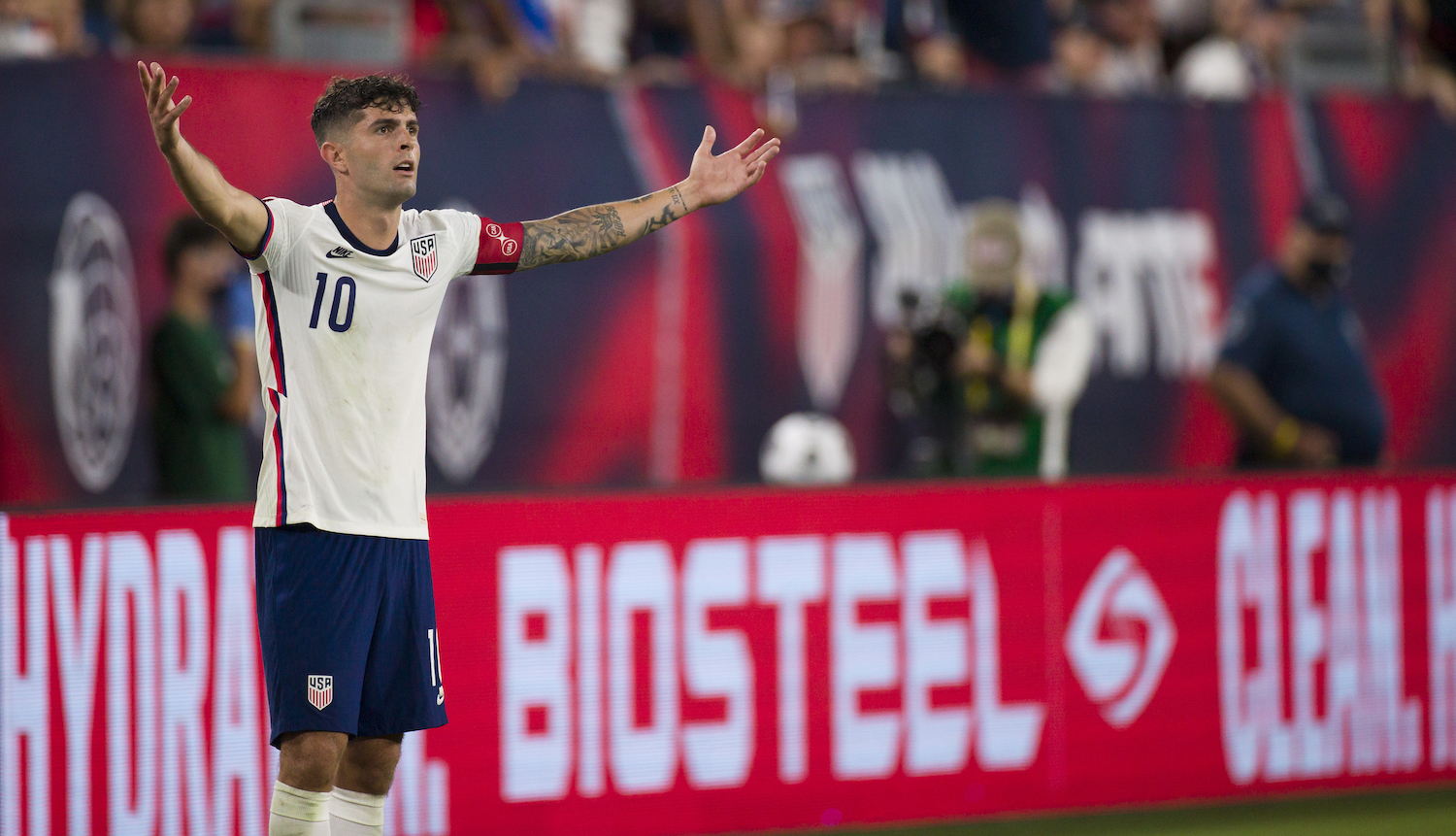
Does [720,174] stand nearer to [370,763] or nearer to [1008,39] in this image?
[370,763]

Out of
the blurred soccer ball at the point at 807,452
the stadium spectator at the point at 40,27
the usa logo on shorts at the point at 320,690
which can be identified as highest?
the stadium spectator at the point at 40,27

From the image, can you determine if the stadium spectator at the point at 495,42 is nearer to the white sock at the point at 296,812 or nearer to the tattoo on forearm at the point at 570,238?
the tattoo on forearm at the point at 570,238

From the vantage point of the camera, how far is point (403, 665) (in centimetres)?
433

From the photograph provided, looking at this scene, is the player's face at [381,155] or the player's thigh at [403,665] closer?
the player's face at [381,155]

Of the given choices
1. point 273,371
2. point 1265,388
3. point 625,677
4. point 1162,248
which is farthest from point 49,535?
point 1162,248

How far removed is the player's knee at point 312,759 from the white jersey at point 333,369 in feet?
1.60

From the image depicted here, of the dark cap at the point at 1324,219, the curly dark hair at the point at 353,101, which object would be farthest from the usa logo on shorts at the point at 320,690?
the dark cap at the point at 1324,219

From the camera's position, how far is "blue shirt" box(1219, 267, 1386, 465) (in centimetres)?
824

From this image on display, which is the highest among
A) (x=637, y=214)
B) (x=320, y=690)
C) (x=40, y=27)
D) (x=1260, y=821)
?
(x=40, y=27)

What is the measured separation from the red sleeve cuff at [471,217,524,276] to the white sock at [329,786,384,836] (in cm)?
131

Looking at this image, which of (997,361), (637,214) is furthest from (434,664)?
(997,361)

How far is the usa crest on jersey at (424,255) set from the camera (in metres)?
4.30

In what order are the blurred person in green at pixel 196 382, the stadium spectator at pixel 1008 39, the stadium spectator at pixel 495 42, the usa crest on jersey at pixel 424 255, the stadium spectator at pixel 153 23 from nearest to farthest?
the usa crest on jersey at pixel 424 255, the blurred person in green at pixel 196 382, the stadium spectator at pixel 153 23, the stadium spectator at pixel 495 42, the stadium spectator at pixel 1008 39

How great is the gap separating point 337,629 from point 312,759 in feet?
1.01
